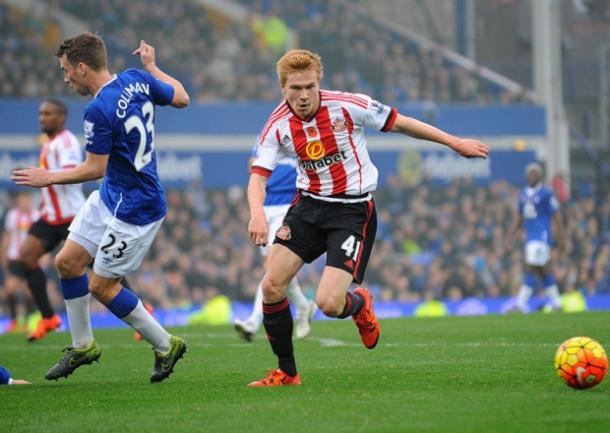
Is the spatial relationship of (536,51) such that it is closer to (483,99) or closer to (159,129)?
(483,99)

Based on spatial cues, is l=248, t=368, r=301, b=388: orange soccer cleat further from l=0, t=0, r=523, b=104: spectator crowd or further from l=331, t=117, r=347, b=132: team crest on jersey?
l=0, t=0, r=523, b=104: spectator crowd

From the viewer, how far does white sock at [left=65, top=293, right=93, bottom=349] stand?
325 inches

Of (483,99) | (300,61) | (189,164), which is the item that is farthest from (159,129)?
(300,61)

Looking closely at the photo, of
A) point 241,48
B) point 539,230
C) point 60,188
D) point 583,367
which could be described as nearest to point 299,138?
point 583,367

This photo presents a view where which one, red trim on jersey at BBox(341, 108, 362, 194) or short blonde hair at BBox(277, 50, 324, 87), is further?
red trim on jersey at BBox(341, 108, 362, 194)

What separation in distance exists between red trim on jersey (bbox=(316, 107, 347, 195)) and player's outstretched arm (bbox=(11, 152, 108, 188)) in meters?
1.46

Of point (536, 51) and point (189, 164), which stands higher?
point (536, 51)

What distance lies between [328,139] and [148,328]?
6.24ft

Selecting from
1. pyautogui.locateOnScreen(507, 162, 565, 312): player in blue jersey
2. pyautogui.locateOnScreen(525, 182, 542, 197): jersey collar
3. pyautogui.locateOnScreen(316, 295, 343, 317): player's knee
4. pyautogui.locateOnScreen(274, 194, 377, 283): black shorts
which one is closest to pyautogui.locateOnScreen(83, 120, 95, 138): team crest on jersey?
pyautogui.locateOnScreen(274, 194, 377, 283): black shorts

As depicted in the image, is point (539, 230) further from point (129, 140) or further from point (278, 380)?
point (129, 140)

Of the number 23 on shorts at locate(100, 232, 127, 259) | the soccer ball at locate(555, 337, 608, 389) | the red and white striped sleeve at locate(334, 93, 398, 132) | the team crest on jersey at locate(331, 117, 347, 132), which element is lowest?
the soccer ball at locate(555, 337, 608, 389)

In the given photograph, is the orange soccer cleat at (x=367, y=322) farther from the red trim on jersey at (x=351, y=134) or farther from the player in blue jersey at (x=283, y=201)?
the player in blue jersey at (x=283, y=201)

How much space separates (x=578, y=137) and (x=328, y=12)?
7170 mm

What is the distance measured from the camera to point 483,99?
2861cm
